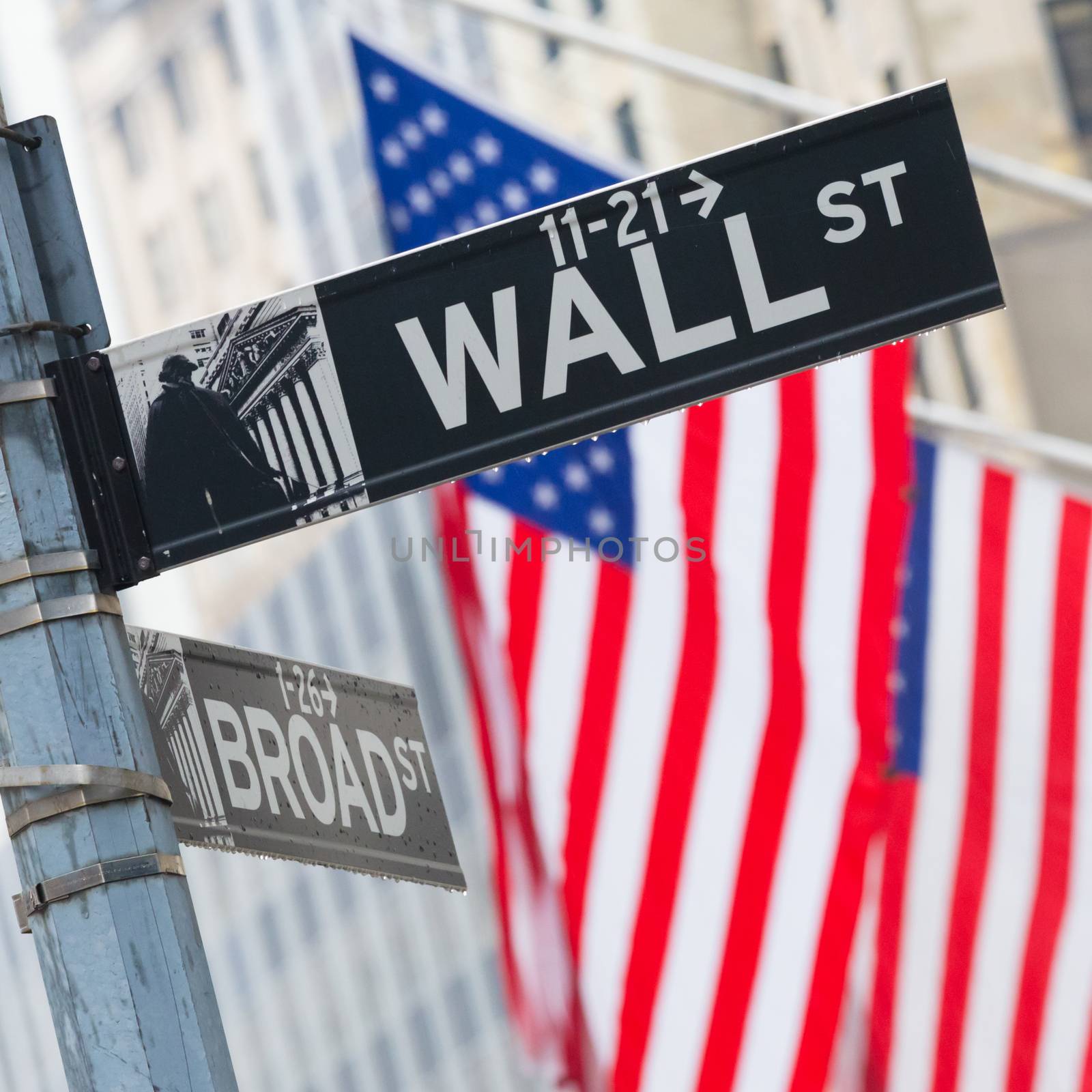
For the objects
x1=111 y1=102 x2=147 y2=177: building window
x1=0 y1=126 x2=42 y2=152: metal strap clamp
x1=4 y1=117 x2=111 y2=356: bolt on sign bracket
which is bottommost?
x1=4 y1=117 x2=111 y2=356: bolt on sign bracket

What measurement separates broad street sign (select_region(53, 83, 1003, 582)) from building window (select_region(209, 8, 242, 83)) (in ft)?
246

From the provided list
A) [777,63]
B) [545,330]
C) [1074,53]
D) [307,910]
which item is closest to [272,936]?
[307,910]

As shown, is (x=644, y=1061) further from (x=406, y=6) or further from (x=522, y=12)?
(x=406, y=6)

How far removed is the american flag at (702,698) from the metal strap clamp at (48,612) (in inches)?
212

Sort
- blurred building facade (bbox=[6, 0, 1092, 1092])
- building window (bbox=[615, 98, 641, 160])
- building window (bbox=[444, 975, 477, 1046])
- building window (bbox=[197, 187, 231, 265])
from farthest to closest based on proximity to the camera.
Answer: building window (bbox=[197, 187, 231, 265])
building window (bbox=[444, 975, 477, 1046])
blurred building facade (bbox=[6, 0, 1092, 1092])
building window (bbox=[615, 98, 641, 160])

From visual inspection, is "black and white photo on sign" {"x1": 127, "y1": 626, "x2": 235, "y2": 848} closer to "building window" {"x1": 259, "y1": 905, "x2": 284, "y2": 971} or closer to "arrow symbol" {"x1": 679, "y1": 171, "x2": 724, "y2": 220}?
"arrow symbol" {"x1": 679, "y1": 171, "x2": 724, "y2": 220}

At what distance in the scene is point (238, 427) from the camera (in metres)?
2.63

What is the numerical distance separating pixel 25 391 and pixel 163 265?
7821 cm

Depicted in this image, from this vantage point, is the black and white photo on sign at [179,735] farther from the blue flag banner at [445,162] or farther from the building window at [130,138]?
the building window at [130,138]

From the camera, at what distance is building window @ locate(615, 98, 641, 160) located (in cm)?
3853

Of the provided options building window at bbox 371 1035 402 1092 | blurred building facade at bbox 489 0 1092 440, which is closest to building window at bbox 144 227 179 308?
building window at bbox 371 1035 402 1092

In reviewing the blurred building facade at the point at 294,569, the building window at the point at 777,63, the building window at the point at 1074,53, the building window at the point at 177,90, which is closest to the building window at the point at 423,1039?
the blurred building facade at the point at 294,569

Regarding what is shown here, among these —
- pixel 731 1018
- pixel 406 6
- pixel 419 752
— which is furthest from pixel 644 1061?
pixel 406 6

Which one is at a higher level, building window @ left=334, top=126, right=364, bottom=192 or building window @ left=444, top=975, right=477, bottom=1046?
building window @ left=334, top=126, right=364, bottom=192
